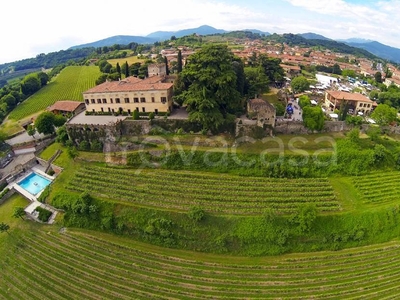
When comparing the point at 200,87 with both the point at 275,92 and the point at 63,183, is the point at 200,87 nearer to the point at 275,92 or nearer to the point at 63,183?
the point at 63,183

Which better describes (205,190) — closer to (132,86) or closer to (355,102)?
(132,86)

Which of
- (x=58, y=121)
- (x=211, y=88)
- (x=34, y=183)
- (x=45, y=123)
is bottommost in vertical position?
(x=34, y=183)

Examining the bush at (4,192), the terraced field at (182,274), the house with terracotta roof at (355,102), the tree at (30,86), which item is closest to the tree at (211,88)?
the terraced field at (182,274)

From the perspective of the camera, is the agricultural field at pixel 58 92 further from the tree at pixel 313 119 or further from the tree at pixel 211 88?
the tree at pixel 313 119

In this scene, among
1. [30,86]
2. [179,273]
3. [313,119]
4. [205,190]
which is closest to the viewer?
[179,273]

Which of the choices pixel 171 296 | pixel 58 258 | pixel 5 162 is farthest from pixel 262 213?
pixel 5 162

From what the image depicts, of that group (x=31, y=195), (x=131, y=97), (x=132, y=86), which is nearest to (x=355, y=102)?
(x=132, y=86)

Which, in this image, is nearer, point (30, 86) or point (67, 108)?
point (67, 108)
